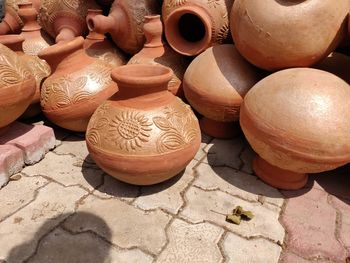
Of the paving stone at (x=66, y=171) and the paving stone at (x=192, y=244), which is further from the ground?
the paving stone at (x=192, y=244)

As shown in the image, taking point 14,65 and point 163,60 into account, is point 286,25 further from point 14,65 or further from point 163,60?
point 14,65

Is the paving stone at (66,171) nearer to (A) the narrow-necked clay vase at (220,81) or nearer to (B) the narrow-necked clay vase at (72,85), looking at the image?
(B) the narrow-necked clay vase at (72,85)

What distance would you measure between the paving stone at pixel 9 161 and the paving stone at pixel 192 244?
4.28 ft

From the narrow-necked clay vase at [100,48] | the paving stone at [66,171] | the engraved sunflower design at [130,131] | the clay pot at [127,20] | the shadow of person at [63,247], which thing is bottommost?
the paving stone at [66,171]

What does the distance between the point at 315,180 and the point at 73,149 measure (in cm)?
209

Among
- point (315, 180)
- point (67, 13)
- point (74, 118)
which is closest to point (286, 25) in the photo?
point (315, 180)

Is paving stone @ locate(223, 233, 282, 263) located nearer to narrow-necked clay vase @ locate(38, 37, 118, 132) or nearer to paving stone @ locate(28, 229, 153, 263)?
paving stone @ locate(28, 229, 153, 263)

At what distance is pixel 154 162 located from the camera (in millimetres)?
2051

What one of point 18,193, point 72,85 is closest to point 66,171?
point 18,193

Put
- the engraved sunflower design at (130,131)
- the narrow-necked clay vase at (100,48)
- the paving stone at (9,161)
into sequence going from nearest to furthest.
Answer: the engraved sunflower design at (130,131) < the paving stone at (9,161) < the narrow-necked clay vase at (100,48)

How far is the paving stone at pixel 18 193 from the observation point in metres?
2.12

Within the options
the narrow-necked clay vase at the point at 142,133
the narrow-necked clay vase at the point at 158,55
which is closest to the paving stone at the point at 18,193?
the narrow-necked clay vase at the point at 142,133

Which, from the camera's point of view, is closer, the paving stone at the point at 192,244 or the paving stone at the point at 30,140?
the paving stone at the point at 192,244

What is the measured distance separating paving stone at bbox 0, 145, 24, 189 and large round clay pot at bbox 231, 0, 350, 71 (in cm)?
200
